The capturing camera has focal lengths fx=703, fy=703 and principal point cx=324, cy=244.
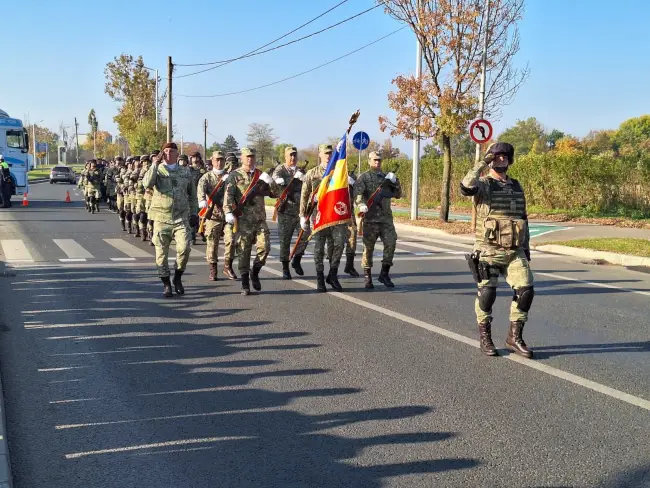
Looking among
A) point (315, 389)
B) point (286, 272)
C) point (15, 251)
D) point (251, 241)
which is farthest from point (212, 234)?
point (315, 389)

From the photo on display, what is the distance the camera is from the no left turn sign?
16.5 meters

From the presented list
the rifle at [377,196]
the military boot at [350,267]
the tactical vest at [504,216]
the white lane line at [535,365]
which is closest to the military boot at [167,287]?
the white lane line at [535,365]

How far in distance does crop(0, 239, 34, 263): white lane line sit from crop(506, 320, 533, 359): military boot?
29.2 feet

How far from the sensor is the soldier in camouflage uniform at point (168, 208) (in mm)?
9047

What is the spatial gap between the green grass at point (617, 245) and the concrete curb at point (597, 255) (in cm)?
21

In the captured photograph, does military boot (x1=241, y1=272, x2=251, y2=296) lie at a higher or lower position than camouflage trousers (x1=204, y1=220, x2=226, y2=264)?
lower

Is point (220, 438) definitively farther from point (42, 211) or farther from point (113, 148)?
point (113, 148)

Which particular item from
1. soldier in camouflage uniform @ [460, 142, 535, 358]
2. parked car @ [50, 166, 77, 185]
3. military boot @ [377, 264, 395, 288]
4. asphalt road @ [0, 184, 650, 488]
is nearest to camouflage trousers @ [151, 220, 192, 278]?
asphalt road @ [0, 184, 650, 488]

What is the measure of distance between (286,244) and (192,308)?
322 cm

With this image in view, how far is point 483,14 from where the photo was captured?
64.0 feet

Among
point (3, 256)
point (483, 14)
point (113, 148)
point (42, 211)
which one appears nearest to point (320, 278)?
point (3, 256)

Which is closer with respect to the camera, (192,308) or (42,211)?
(192,308)

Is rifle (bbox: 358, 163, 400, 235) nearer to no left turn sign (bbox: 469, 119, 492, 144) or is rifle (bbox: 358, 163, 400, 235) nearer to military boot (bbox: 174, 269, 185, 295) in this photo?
military boot (bbox: 174, 269, 185, 295)

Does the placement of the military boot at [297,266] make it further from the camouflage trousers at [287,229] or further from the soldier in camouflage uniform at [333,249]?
the soldier in camouflage uniform at [333,249]
